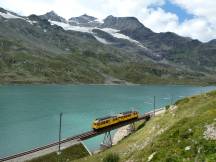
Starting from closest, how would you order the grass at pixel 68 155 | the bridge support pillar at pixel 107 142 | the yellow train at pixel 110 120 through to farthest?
the grass at pixel 68 155
the bridge support pillar at pixel 107 142
the yellow train at pixel 110 120

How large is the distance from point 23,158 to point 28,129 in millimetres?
64010

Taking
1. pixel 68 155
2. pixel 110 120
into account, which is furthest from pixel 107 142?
pixel 68 155

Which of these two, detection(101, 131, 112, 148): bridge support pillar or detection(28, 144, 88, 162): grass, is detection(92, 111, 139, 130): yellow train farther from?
detection(28, 144, 88, 162): grass

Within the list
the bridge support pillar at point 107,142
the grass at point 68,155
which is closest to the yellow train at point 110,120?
the bridge support pillar at point 107,142

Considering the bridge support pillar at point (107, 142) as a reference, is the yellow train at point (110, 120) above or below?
above

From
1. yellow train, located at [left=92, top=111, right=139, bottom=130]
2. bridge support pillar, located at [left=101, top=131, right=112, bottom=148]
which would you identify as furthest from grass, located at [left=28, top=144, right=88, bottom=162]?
yellow train, located at [left=92, top=111, right=139, bottom=130]

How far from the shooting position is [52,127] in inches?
5044

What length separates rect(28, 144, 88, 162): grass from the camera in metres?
61.5

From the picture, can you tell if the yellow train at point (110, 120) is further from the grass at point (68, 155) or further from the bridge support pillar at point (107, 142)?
the grass at point (68, 155)

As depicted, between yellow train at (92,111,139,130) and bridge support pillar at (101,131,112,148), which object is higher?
yellow train at (92,111,139,130)

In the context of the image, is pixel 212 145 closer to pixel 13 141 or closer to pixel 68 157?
pixel 68 157

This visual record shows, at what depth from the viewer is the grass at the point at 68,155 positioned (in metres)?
61.5

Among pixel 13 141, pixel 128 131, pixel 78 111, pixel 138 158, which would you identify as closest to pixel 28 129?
pixel 13 141

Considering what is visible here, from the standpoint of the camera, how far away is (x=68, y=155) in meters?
65.6
